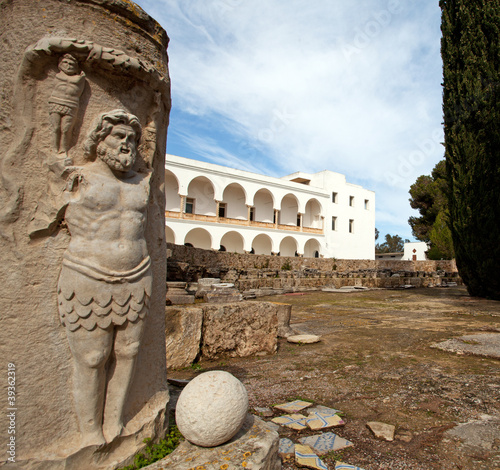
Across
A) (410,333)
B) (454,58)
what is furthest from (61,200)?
(454,58)

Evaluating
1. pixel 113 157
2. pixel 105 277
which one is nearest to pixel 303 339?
pixel 105 277

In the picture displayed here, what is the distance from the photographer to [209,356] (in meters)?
4.15

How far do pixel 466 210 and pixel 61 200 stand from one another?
11.9 m

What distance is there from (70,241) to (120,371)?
0.66 metres

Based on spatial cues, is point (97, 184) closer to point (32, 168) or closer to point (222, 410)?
point (32, 168)

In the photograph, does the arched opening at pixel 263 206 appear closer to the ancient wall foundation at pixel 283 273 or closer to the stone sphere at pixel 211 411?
the ancient wall foundation at pixel 283 273

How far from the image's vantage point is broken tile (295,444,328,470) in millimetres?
1971

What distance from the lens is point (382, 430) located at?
2.37 metres

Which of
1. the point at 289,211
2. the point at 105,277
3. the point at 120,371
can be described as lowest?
the point at 120,371

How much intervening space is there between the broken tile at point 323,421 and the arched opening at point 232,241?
25497mm

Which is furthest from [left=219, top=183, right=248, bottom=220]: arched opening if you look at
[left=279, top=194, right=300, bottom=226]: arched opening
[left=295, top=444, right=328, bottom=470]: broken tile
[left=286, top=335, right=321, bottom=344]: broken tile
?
[left=295, top=444, right=328, bottom=470]: broken tile

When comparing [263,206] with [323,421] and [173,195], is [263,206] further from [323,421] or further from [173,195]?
[323,421]

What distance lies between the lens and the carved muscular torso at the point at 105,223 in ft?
5.25

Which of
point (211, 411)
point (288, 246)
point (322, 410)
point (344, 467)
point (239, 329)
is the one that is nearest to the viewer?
point (211, 411)
